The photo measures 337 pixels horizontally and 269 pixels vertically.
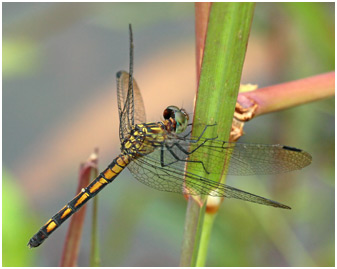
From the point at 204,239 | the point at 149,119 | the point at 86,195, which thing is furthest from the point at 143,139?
the point at 149,119

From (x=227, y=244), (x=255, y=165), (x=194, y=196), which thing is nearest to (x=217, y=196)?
(x=194, y=196)

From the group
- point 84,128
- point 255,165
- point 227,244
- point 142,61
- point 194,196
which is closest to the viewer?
point 194,196

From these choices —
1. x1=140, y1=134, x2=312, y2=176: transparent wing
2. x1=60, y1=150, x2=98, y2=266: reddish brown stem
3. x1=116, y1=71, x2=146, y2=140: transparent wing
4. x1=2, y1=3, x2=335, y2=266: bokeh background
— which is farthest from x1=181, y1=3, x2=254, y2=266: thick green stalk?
x1=2, y1=3, x2=335, y2=266: bokeh background

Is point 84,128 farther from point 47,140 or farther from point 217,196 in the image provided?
point 217,196

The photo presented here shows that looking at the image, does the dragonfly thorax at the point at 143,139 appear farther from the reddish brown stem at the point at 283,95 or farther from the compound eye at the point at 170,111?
the reddish brown stem at the point at 283,95

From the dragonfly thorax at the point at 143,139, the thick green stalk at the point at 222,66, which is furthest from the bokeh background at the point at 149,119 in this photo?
the thick green stalk at the point at 222,66
